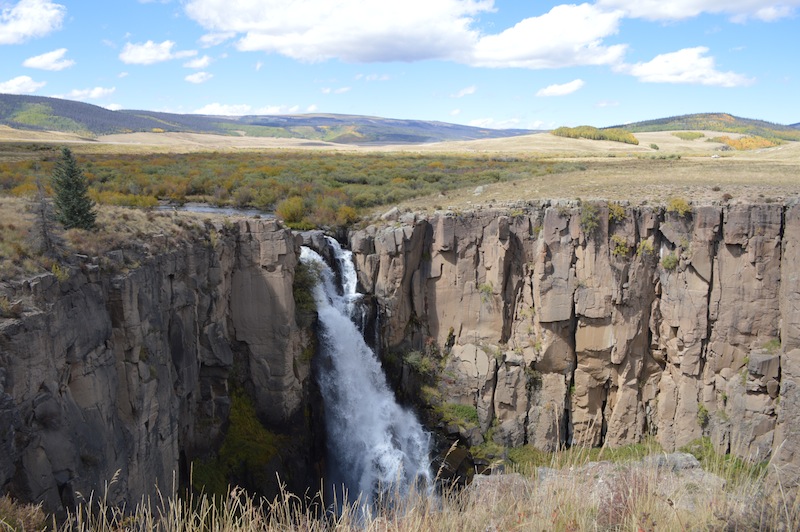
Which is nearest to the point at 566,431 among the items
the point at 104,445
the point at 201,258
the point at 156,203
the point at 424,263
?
the point at 424,263

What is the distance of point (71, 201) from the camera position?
17484 millimetres

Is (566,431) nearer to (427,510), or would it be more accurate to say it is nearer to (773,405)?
(773,405)

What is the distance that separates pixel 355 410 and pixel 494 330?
728 cm

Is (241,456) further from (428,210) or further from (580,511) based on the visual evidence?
(580,511)

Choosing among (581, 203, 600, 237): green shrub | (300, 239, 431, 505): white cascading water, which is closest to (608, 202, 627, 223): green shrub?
(581, 203, 600, 237): green shrub

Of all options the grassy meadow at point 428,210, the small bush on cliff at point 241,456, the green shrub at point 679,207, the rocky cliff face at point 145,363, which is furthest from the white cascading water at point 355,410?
the green shrub at point 679,207


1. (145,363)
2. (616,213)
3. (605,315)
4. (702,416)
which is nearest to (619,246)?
(616,213)

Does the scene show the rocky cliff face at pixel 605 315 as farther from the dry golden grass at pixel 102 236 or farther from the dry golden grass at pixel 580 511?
the dry golden grass at pixel 580 511

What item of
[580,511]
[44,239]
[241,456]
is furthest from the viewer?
[241,456]

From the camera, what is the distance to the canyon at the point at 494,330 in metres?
17.3

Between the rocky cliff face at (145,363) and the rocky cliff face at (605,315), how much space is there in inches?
227

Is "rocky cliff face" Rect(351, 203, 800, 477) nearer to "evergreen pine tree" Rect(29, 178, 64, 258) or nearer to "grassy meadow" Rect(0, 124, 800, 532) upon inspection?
"grassy meadow" Rect(0, 124, 800, 532)

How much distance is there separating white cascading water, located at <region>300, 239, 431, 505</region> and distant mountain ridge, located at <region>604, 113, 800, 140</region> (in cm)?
13052

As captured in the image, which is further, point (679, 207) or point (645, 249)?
point (645, 249)
